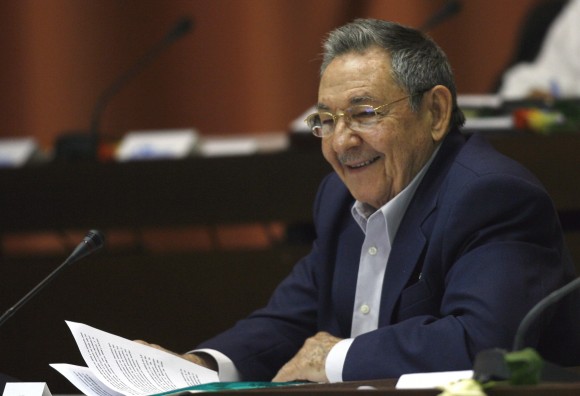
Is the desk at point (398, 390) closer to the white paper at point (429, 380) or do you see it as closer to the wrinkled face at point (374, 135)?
the white paper at point (429, 380)

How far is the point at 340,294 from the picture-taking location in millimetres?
2350

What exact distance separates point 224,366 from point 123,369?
40cm

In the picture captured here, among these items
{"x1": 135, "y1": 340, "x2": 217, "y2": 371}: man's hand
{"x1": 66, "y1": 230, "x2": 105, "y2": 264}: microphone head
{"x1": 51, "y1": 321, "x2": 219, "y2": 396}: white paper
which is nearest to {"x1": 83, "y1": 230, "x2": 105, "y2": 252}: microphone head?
{"x1": 66, "y1": 230, "x2": 105, "y2": 264}: microphone head

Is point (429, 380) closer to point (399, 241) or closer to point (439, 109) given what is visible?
point (399, 241)

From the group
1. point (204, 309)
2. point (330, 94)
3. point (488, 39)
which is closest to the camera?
point (330, 94)

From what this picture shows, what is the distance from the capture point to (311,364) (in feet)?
6.60

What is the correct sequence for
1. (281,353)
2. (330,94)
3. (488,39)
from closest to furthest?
(330,94)
(281,353)
(488,39)

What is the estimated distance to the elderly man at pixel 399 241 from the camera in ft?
6.32

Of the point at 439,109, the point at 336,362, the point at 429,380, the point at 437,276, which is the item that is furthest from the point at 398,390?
the point at 439,109

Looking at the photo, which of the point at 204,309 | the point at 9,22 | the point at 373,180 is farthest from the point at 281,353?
the point at 9,22

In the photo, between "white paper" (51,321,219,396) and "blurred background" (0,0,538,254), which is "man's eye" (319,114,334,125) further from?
"blurred background" (0,0,538,254)

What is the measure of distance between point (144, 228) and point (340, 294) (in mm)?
1311

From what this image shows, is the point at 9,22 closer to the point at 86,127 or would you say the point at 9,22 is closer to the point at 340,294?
the point at 86,127

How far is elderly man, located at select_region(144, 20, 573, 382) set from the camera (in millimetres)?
1926
